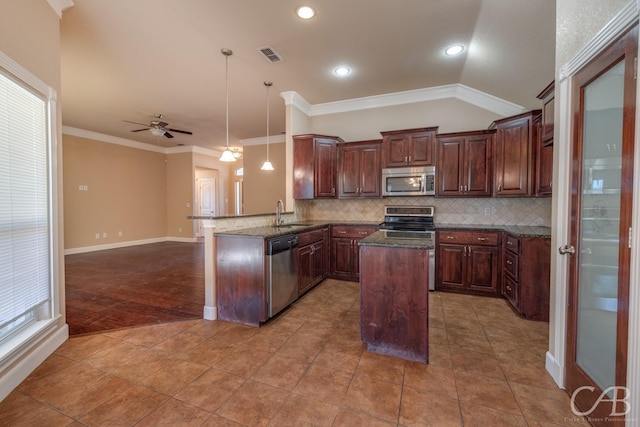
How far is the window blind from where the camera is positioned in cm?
183

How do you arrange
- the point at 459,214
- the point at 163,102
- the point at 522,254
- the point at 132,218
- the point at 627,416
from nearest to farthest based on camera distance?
the point at 627,416
the point at 522,254
the point at 459,214
the point at 163,102
the point at 132,218

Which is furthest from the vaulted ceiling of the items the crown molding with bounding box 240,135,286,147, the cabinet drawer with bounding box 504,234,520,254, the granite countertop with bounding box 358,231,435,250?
the crown molding with bounding box 240,135,286,147

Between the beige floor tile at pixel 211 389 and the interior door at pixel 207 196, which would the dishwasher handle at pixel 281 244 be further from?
the interior door at pixel 207 196

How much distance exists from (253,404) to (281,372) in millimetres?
343

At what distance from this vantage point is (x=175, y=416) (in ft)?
5.08

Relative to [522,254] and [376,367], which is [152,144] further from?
[522,254]

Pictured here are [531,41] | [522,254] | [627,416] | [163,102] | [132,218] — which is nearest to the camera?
[627,416]

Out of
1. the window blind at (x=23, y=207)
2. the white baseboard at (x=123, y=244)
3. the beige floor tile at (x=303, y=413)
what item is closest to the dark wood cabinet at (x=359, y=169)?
the beige floor tile at (x=303, y=413)

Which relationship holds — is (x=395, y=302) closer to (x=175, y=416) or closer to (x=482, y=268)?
(x=175, y=416)

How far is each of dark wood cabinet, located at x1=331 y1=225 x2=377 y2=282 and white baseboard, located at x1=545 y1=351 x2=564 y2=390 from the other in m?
2.50

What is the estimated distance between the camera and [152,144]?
26.3 feet

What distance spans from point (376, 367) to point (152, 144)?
8.78 metres

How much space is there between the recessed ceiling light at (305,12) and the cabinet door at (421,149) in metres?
2.19

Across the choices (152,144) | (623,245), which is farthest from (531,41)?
(152,144)
